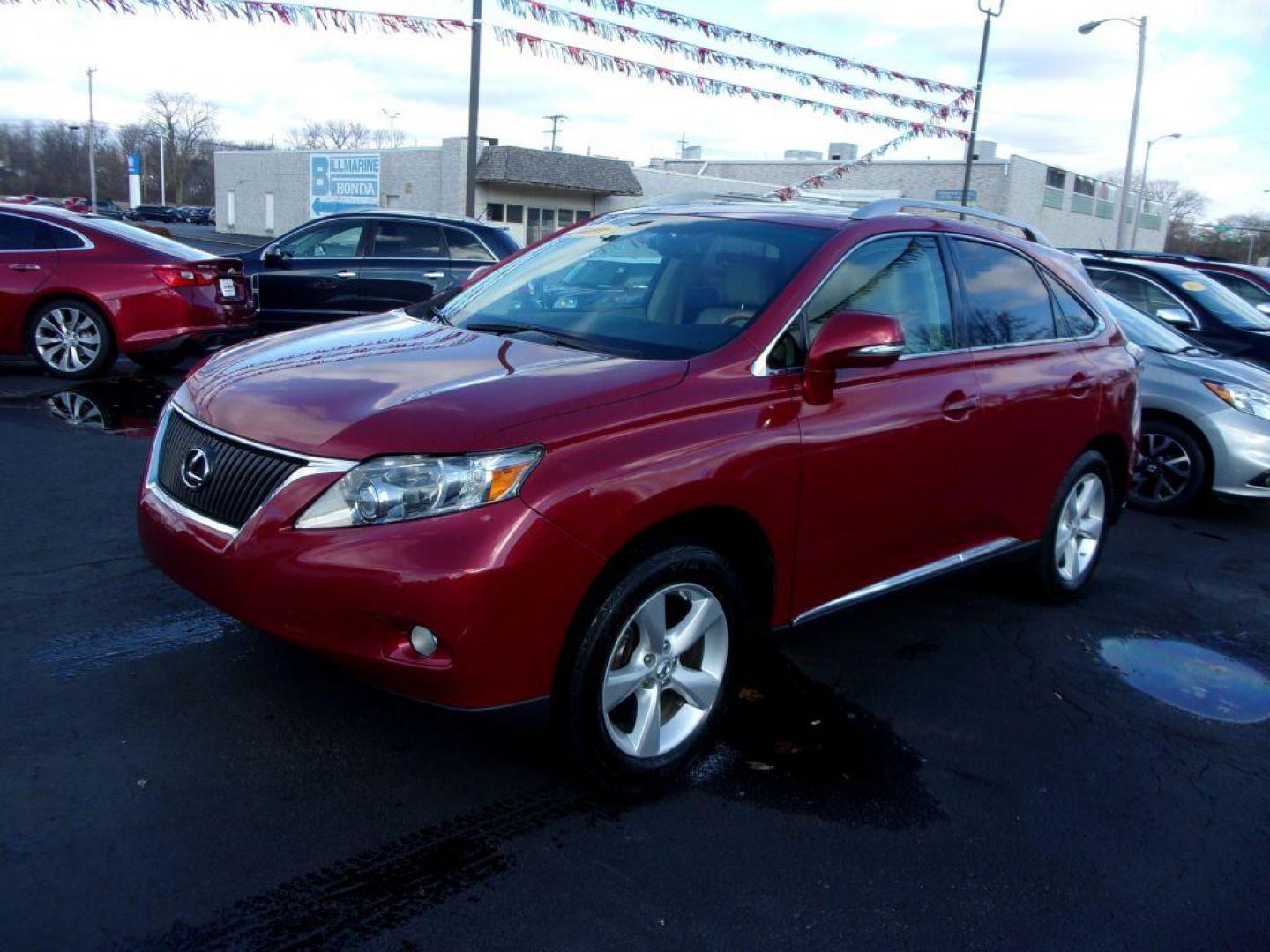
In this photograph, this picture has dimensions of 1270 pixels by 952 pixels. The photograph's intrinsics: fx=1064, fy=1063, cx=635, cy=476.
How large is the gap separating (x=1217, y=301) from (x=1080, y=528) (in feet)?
21.2

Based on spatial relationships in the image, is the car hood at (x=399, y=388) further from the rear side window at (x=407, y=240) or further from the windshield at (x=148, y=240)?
the rear side window at (x=407, y=240)

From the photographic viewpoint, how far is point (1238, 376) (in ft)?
24.9

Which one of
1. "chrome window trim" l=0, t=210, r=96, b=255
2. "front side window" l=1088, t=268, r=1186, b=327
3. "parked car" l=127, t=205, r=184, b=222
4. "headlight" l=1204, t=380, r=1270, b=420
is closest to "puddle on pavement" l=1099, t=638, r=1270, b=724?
"headlight" l=1204, t=380, r=1270, b=420

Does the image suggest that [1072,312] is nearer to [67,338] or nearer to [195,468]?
[195,468]

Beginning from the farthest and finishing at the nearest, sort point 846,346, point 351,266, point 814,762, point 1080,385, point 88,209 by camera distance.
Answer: point 88,209 < point 351,266 < point 1080,385 < point 814,762 < point 846,346

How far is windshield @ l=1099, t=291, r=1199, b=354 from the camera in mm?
7953

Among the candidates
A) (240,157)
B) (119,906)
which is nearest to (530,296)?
(119,906)

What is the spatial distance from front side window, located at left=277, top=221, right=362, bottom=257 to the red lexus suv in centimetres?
689

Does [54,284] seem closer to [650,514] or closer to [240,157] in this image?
[650,514]

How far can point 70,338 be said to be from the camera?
9.12 metres

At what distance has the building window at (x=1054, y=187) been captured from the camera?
153 ft

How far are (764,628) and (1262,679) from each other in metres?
2.59

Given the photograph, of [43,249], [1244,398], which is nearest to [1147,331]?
[1244,398]

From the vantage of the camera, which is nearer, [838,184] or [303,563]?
[303,563]
